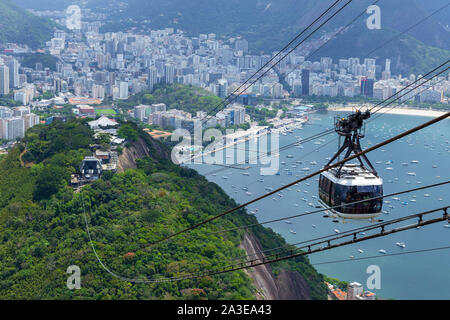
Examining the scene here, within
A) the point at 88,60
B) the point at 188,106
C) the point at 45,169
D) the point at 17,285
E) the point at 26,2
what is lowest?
the point at 17,285

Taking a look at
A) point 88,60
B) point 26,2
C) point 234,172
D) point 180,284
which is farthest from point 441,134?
point 26,2

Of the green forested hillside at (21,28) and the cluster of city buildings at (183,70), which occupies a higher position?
the green forested hillside at (21,28)

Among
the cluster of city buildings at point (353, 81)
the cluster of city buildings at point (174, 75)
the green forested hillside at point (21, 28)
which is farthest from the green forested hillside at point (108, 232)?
the green forested hillside at point (21, 28)

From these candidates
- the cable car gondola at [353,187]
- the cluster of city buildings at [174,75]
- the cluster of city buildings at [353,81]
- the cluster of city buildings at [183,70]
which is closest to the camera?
the cable car gondola at [353,187]

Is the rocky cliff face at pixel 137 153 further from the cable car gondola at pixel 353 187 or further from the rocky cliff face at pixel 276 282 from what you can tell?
the cable car gondola at pixel 353 187

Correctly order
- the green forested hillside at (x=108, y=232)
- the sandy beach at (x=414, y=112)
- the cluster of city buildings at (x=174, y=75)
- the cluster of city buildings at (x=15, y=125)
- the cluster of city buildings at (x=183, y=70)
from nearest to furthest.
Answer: the green forested hillside at (x=108, y=232) < the cluster of city buildings at (x=15, y=125) < the cluster of city buildings at (x=174, y=75) < the sandy beach at (x=414, y=112) < the cluster of city buildings at (x=183, y=70)

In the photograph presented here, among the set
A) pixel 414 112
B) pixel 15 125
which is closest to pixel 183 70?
pixel 414 112

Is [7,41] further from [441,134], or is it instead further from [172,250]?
[172,250]

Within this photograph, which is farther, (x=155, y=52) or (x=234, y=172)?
(x=155, y=52)
